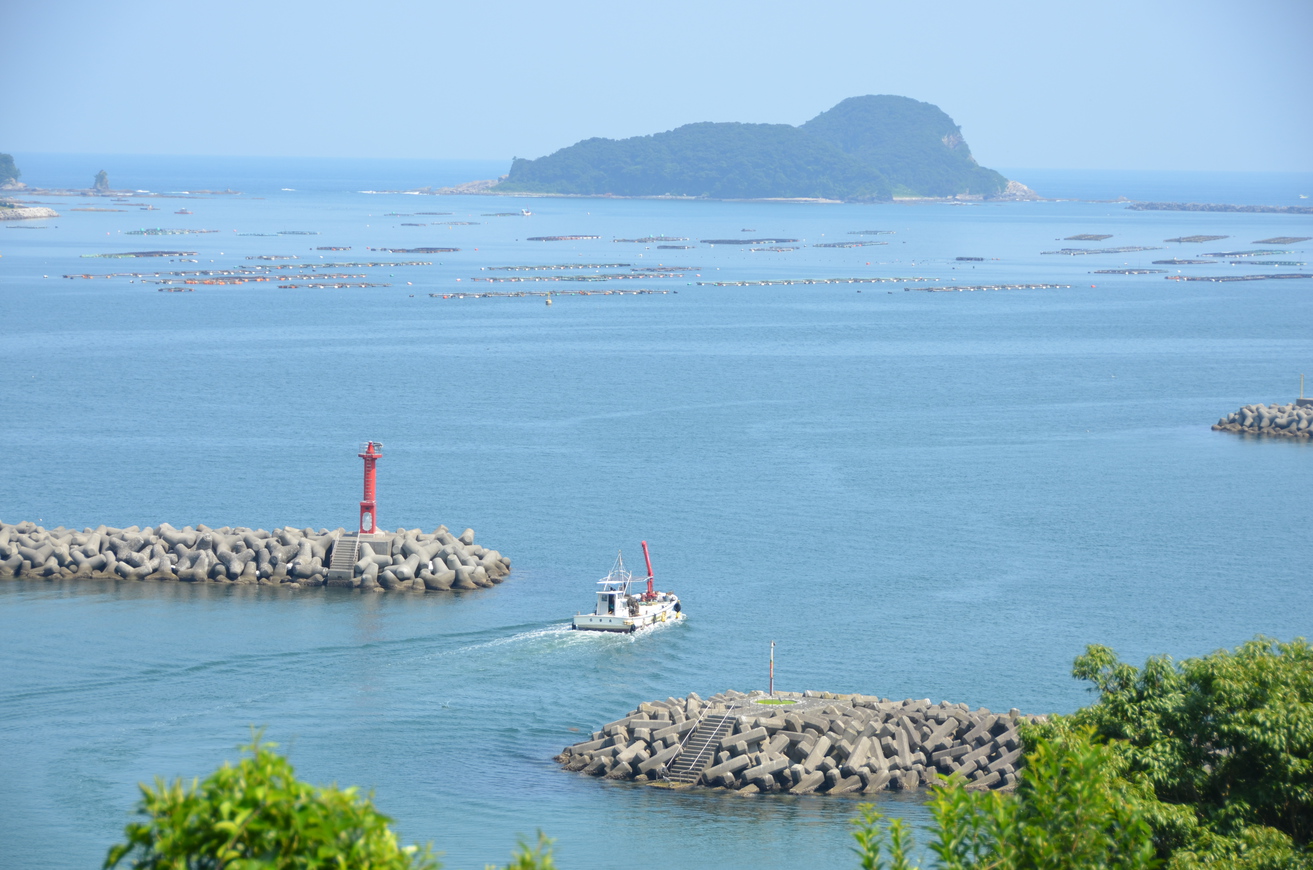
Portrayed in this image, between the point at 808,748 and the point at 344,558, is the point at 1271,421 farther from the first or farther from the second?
the point at 808,748

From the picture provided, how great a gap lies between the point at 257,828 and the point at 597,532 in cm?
4937

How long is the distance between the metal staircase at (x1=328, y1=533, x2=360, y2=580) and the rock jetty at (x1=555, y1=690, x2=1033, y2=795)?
1794 centimetres

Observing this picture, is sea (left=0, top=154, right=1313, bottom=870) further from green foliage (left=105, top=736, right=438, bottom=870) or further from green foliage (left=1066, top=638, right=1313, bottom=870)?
green foliage (left=1066, top=638, right=1313, bottom=870)

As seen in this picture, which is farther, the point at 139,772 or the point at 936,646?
the point at 936,646

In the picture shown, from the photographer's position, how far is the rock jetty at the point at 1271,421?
86.0 m

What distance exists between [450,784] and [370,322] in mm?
109909

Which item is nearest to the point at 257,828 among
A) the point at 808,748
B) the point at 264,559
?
the point at 808,748

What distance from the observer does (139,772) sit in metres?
34.2

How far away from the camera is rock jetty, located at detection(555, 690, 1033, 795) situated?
32.8 m

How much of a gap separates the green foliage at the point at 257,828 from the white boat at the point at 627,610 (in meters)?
34.9

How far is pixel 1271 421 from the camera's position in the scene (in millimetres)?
86375

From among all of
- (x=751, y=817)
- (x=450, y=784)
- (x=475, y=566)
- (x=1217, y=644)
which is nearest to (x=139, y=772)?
(x=450, y=784)

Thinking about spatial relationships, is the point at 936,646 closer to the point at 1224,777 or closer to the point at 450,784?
the point at 450,784

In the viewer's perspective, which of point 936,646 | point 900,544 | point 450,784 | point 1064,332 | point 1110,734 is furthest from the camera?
point 1064,332
